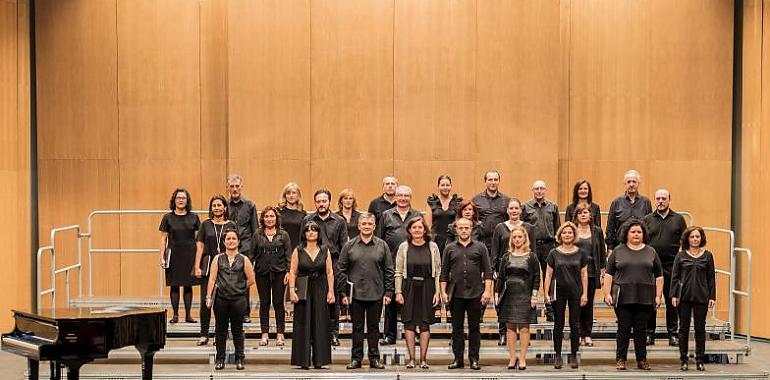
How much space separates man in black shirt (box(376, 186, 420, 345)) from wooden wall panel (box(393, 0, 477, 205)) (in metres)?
2.89

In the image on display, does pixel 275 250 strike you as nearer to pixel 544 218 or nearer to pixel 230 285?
pixel 230 285

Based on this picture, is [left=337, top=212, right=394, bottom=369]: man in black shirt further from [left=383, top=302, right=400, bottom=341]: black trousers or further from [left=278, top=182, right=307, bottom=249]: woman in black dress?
[left=278, top=182, right=307, bottom=249]: woman in black dress

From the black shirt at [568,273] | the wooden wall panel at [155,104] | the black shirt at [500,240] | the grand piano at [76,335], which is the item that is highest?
the wooden wall panel at [155,104]

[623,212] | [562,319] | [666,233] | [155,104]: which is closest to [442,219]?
[562,319]

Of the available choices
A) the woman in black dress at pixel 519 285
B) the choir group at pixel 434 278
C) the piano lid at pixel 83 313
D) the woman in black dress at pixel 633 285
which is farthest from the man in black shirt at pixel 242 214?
the woman in black dress at pixel 633 285

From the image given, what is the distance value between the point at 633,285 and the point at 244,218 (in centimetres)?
398

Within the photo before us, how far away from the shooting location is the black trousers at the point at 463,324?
902cm

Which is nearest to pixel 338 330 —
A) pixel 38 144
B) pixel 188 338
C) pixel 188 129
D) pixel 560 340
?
pixel 188 338

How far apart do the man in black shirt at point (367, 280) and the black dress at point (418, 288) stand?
0.62ft

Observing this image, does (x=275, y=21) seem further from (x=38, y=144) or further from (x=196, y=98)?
(x=38, y=144)

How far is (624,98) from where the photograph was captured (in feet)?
41.0

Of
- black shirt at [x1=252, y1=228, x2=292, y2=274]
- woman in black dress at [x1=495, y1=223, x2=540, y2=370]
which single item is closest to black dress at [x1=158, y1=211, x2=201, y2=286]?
black shirt at [x1=252, y1=228, x2=292, y2=274]

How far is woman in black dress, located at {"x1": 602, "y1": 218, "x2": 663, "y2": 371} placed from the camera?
8938 millimetres

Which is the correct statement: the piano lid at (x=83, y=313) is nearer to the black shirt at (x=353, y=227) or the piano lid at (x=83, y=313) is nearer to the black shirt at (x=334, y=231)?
the black shirt at (x=334, y=231)
